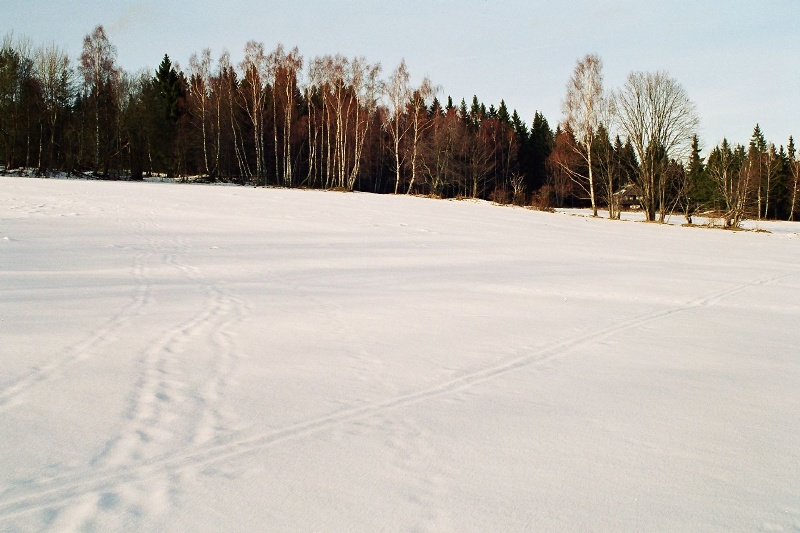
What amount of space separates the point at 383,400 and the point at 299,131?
44550 millimetres

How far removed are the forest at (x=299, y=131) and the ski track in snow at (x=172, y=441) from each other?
31.8m

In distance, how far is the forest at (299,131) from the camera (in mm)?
33094

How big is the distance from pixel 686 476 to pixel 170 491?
2712 millimetres

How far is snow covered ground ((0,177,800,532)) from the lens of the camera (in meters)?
2.63

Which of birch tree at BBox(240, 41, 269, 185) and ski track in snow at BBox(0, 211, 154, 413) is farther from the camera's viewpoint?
birch tree at BBox(240, 41, 269, 185)

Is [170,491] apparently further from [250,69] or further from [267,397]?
[250,69]

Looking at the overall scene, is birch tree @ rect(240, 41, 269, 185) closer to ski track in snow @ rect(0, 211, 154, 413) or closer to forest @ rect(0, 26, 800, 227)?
forest @ rect(0, 26, 800, 227)

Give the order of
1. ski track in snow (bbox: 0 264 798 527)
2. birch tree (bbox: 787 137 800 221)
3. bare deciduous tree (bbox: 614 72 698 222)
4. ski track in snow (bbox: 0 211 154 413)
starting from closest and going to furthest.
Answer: ski track in snow (bbox: 0 264 798 527) < ski track in snow (bbox: 0 211 154 413) < bare deciduous tree (bbox: 614 72 698 222) < birch tree (bbox: 787 137 800 221)

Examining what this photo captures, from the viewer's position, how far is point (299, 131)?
151 ft

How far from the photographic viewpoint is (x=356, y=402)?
12.6 feet

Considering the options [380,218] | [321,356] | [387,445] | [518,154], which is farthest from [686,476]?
[518,154]

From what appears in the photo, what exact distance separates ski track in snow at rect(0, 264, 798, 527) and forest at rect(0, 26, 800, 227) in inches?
1253

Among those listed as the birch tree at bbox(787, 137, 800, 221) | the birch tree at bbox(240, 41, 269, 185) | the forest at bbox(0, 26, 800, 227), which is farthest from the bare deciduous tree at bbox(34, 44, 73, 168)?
the birch tree at bbox(787, 137, 800, 221)

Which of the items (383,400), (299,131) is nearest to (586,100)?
(299,131)
